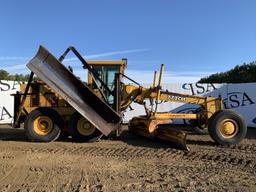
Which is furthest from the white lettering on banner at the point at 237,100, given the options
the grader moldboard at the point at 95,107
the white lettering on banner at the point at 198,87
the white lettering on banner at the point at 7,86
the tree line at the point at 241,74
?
the tree line at the point at 241,74

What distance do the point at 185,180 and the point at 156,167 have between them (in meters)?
1.33

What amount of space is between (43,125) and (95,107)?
6.19 ft

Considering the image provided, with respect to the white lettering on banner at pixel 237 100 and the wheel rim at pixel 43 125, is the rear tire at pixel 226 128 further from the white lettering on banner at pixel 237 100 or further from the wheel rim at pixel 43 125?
the white lettering on banner at pixel 237 100

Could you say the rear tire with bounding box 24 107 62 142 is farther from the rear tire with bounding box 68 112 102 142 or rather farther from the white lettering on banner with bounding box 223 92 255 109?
the white lettering on banner with bounding box 223 92 255 109

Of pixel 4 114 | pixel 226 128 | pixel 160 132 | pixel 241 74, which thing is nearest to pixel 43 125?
pixel 160 132

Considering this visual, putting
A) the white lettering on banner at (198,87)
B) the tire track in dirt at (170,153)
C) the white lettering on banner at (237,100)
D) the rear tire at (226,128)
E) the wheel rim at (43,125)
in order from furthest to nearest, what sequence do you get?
the white lettering on banner at (198,87), the white lettering on banner at (237,100), the wheel rim at (43,125), the rear tire at (226,128), the tire track in dirt at (170,153)

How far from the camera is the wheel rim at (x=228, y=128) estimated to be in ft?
40.0

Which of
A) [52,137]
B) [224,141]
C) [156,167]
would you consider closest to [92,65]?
[52,137]

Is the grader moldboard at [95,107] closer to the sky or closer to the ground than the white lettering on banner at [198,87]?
closer to the ground

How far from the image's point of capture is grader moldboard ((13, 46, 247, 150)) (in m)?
12.0

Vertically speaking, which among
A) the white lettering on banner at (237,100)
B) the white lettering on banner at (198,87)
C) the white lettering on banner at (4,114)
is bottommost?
the white lettering on banner at (4,114)

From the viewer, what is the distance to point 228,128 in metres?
A: 12.2

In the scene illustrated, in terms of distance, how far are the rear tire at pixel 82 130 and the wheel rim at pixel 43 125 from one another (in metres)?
0.67

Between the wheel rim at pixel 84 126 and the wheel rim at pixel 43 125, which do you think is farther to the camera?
the wheel rim at pixel 43 125
